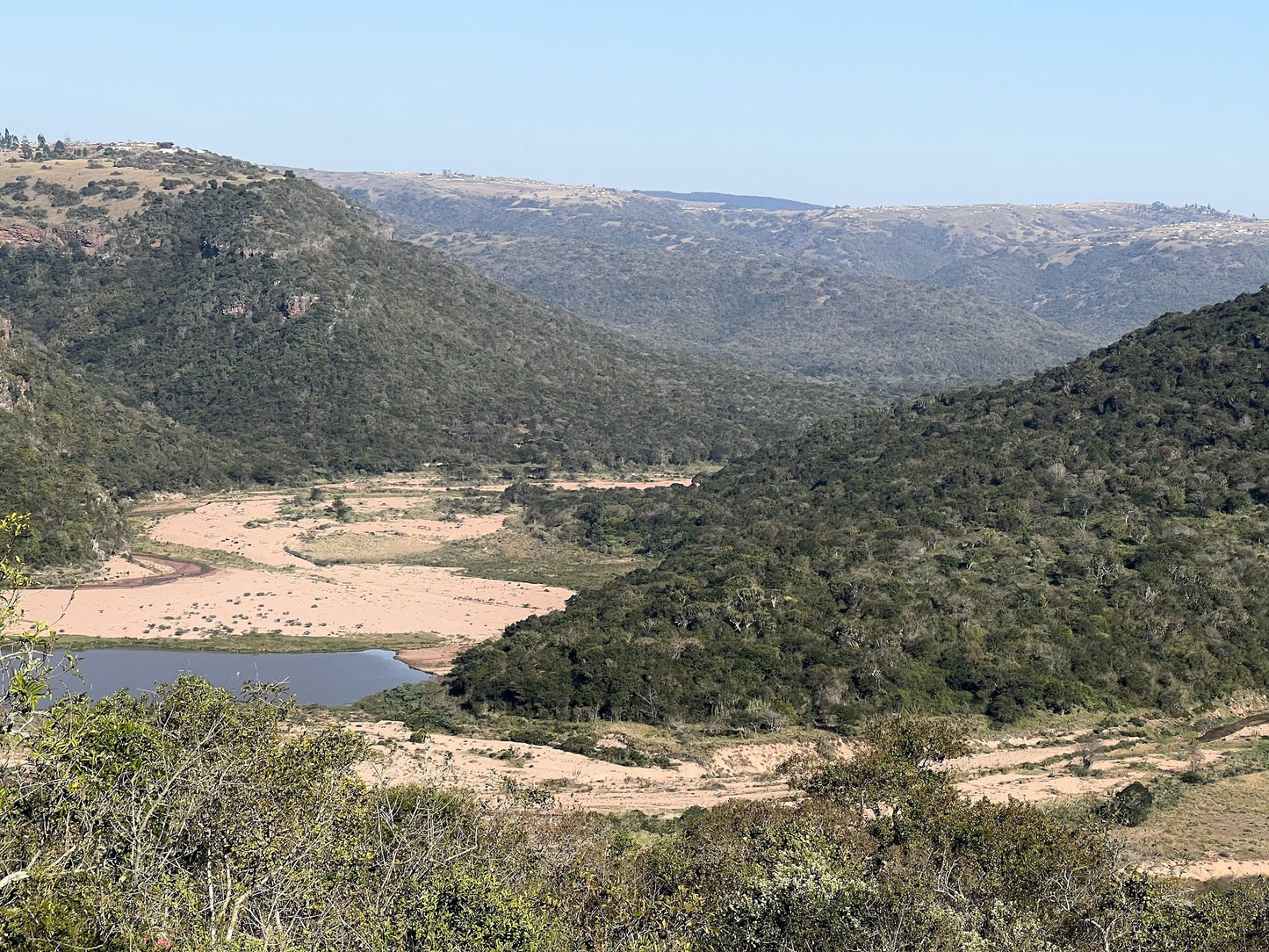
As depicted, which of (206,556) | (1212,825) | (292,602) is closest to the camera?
(1212,825)

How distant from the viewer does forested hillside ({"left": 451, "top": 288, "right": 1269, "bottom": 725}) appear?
5459 cm

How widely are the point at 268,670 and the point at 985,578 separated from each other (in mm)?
38767

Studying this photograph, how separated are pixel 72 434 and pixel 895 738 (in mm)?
97237

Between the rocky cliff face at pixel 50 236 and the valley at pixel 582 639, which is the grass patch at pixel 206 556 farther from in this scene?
the rocky cliff face at pixel 50 236

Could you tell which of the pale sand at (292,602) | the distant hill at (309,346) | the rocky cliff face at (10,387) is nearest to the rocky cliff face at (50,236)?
the distant hill at (309,346)

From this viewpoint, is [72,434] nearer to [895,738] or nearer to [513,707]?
[513,707]

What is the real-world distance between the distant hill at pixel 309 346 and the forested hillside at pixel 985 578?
162ft

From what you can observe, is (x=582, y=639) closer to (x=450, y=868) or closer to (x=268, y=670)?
(x=268, y=670)

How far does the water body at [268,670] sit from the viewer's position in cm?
5844

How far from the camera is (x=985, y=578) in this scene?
66000 mm

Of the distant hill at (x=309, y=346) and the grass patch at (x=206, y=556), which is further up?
the distant hill at (x=309, y=346)

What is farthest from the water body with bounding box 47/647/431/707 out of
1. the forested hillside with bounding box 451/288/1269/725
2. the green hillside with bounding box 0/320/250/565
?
the green hillside with bounding box 0/320/250/565

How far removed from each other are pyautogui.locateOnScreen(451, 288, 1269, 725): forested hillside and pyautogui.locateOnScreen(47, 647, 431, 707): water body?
6267 mm

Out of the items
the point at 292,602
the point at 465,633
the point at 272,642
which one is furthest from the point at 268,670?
the point at 292,602
